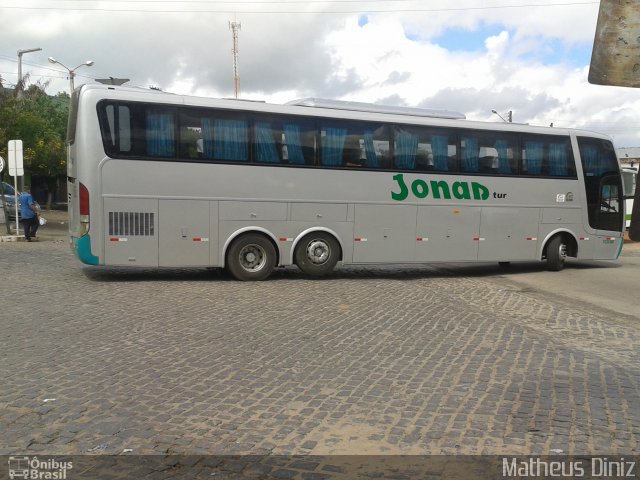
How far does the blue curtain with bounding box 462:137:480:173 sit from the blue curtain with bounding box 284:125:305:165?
→ 12.4 ft

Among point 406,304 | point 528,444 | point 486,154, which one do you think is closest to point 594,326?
point 406,304

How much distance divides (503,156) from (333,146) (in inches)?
164

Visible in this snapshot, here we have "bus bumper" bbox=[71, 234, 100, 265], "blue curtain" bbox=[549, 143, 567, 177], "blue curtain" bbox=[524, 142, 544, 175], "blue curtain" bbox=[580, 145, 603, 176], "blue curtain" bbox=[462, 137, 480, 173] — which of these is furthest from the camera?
"blue curtain" bbox=[580, 145, 603, 176]

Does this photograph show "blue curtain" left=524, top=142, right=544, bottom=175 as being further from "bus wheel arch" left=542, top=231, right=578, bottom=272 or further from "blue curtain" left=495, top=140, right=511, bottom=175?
"bus wheel arch" left=542, top=231, right=578, bottom=272

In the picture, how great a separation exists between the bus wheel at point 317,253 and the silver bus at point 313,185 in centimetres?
2

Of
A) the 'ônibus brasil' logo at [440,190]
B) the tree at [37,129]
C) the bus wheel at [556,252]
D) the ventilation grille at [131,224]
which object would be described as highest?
the tree at [37,129]

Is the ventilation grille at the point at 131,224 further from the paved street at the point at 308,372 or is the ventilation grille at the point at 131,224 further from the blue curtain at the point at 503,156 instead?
the blue curtain at the point at 503,156

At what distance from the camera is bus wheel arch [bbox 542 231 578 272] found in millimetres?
15180

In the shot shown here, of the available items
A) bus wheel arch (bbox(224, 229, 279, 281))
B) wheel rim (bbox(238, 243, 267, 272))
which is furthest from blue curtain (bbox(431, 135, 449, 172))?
wheel rim (bbox(238, 243, 267, 272))

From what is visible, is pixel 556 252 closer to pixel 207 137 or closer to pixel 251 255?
pixel 251 255

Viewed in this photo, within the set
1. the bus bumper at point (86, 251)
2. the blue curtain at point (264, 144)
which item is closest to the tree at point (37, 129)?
the bus bumper at point (86, 251)

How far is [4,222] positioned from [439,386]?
20.6 m

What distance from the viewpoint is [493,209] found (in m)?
14.2

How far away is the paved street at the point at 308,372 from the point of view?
4508mm
